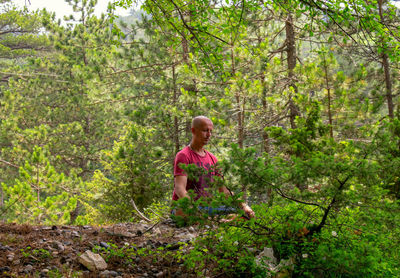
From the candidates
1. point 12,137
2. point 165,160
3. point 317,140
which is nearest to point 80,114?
point 12,137

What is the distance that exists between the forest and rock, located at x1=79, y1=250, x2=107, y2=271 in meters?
0.77

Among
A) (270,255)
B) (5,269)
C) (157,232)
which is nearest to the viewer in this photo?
(270,255)

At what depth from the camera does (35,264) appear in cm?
292

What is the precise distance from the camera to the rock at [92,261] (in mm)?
2896

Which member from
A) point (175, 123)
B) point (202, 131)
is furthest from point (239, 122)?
point (202, 131)

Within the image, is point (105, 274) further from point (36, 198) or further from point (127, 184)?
point (36, 198)

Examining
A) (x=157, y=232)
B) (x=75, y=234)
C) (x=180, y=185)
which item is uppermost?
(x=180, y=185)

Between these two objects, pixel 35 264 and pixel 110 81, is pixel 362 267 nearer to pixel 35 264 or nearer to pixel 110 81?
pixel 35 264

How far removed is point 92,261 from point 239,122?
19.9 feet

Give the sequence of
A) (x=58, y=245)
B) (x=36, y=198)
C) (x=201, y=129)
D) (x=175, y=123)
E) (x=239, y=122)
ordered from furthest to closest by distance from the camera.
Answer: (x=175, y=123) → (x=239, y=122) → (x=36, y=198) → (x=201, y=129) → (x=58, y=245)

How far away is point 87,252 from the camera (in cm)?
302

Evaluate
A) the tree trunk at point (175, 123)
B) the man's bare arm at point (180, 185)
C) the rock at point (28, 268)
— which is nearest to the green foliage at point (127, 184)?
the tree trunk at point (175, 123)

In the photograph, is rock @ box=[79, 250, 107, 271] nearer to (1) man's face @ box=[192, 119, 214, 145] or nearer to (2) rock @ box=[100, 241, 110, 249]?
(2) rock @ box=[100, 241, 110, 249]

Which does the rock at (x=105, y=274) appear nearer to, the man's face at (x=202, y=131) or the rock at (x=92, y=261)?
the rock at (x=92, y=261)
